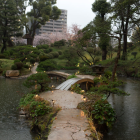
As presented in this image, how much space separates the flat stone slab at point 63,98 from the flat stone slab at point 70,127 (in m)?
0.88

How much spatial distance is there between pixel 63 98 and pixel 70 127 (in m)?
3.11

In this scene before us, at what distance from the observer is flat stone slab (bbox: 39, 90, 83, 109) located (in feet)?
22.5

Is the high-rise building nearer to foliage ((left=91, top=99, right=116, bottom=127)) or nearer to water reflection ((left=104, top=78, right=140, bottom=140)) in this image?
water reflection ((left=104, top=78, right=140, bottom=140))

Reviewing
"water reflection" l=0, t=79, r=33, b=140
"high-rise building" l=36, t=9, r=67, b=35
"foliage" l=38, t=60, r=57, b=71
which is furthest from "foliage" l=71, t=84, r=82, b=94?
"high-rise building" l=36, t=9, r=67, b=35

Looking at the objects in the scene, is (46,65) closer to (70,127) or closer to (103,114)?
(103,114)

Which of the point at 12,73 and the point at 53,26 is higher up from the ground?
the point at 53,26

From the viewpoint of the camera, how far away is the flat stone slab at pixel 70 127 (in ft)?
13.4

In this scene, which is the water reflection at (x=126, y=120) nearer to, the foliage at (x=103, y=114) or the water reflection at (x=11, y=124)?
the foliage at (x=103, y=114)

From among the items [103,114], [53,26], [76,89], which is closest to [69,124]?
[103,114]

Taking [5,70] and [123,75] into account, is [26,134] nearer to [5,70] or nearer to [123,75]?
[5,70]

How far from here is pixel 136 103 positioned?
31.9 ft

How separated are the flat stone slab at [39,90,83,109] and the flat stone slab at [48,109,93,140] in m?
0.88

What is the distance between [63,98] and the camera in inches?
303

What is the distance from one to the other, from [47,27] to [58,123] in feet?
237
